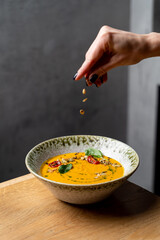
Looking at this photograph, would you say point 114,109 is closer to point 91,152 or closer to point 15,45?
point 15,45

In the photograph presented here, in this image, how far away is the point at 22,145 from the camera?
6.72 feet

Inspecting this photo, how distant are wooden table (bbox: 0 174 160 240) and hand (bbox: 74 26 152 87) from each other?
0.46m

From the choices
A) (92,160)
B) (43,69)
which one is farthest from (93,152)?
(43,69)

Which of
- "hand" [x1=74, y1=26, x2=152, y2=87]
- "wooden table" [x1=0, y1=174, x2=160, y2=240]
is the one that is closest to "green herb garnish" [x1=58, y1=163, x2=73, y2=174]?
"wooden table" [x1=0, y1=174, x2=160, y2=240]

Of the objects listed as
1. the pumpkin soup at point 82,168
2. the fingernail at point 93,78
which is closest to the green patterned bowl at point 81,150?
the pumpkin soup at point 82,168

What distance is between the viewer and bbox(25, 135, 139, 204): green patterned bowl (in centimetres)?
80

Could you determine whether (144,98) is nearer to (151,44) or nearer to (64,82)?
(64,82)

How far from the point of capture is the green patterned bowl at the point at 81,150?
2.64 ft

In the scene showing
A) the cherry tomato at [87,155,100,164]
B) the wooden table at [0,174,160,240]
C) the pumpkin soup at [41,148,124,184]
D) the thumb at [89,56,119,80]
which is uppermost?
the thumb at [89,56,119,80]

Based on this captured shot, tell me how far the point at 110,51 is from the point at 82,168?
1.49 feet

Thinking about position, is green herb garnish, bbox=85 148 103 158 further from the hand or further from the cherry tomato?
the hand

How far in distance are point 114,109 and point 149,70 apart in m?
0.47

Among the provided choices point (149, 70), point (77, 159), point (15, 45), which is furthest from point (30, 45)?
point (77, 159)

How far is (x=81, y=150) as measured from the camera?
1.16m
